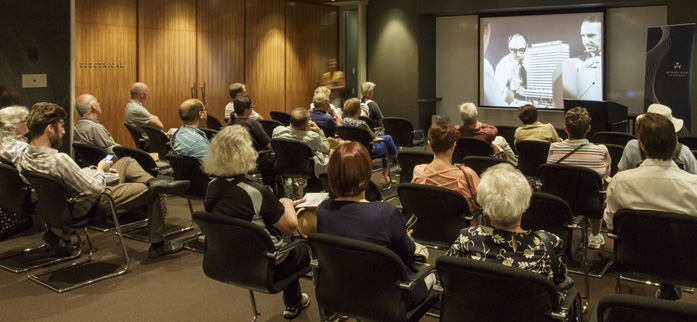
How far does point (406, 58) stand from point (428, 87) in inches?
31.8

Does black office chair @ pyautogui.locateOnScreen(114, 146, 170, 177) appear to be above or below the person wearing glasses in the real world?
below

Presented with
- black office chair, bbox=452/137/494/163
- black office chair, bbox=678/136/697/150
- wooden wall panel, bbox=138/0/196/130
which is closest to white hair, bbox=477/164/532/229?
black office chair, bbox=452/137/494/163

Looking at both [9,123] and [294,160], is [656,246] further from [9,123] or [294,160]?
[9,123]

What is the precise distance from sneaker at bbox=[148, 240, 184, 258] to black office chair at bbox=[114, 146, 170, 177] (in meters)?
0.71

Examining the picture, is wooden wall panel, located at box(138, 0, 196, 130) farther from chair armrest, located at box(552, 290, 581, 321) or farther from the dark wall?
chair armrest, located at box(552, 290, 581, 321)

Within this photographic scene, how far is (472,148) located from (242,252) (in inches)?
131

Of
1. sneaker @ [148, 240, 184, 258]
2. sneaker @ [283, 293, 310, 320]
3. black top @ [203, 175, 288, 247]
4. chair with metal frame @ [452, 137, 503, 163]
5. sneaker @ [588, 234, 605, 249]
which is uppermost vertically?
chair with metal frame @ [452, 137, 503, 163]

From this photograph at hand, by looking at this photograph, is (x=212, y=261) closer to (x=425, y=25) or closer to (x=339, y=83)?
(x=339, y=83)

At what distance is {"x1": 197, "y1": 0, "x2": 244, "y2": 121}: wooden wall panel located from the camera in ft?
32.5

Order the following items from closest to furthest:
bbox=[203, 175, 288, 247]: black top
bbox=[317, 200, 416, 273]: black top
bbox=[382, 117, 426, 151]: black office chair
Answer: bbox=[317, 200, 416, 273]: black top → bbox=[203, 175, 288, 247]: black top → bbox=[382, 117, 426, 151]: black office chair

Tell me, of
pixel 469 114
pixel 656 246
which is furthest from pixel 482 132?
pixel 656 246

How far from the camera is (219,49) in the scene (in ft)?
33.4

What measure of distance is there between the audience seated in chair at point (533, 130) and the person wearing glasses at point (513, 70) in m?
5.59

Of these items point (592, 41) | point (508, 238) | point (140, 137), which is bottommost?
point (508, 238)
